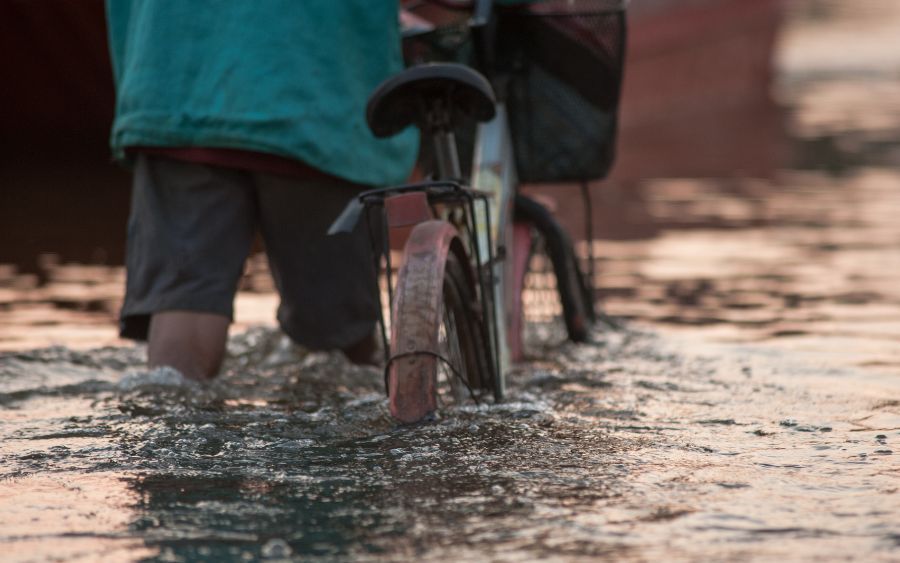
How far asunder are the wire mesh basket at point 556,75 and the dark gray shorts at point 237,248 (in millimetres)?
740

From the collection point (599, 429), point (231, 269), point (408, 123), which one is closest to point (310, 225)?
point (231, 269)

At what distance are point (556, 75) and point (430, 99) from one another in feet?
4.04

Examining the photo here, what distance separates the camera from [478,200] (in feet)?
14.4

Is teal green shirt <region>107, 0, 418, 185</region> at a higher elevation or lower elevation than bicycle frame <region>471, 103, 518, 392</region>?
higher

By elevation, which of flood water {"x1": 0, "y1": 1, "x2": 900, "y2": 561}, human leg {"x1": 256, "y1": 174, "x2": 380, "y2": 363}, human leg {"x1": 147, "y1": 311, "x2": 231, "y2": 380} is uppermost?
human leg {"x1": 256, "y1": 174, "x2": 380, "y2": 363}

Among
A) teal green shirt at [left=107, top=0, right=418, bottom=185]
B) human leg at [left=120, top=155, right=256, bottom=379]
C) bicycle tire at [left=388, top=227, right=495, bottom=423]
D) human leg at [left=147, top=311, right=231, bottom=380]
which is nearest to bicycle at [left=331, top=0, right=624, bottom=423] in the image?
bicycle tire at [left=388, top=227, right=495, bottom=423]

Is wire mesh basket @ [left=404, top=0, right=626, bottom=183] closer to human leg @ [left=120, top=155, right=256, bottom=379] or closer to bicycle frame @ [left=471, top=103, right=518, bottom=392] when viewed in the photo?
bicycle frame @ [left=471, top=103, right=518, bottom=392]

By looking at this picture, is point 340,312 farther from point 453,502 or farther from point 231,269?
point 453,502

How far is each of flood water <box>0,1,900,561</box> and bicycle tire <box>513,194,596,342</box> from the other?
0.44 ft

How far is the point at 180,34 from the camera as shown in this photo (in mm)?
4188

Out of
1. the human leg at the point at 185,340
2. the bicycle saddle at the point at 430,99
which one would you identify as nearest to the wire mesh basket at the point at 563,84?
the bicycle saddle at the point at 430,99

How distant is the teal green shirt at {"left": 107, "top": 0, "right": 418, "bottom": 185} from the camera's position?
13.7 ft

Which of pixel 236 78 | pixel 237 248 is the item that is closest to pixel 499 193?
pixel 237 248

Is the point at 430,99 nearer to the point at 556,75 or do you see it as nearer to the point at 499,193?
the point at 499,193
